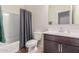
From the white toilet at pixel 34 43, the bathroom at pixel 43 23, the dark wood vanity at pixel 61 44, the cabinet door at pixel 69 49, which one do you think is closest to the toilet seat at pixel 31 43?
the white toilet at pixel 34 43

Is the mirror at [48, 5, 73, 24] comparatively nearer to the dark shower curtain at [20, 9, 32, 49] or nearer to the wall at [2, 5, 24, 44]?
the dark shower curtain at [20, 9, 32, 49]

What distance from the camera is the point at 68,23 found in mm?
2553

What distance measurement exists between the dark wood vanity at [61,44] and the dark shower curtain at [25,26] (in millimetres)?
783

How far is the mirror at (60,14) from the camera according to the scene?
2512mm

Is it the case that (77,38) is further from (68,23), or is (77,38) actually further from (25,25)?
(25,25)

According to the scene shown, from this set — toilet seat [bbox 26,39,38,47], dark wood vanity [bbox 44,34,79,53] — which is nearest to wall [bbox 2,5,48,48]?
toilet seat [bbox 26,39,38,47]

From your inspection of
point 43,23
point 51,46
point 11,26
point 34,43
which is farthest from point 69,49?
point 11,26

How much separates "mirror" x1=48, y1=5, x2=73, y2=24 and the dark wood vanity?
57 cm

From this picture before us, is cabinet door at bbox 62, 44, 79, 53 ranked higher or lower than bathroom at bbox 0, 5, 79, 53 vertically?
lower

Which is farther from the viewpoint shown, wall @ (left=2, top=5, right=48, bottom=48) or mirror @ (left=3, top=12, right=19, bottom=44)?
wall @ (left=2, top=5, right=48, bottom=48)

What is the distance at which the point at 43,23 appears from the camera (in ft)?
10.6

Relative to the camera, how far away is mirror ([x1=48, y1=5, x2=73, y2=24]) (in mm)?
2512
